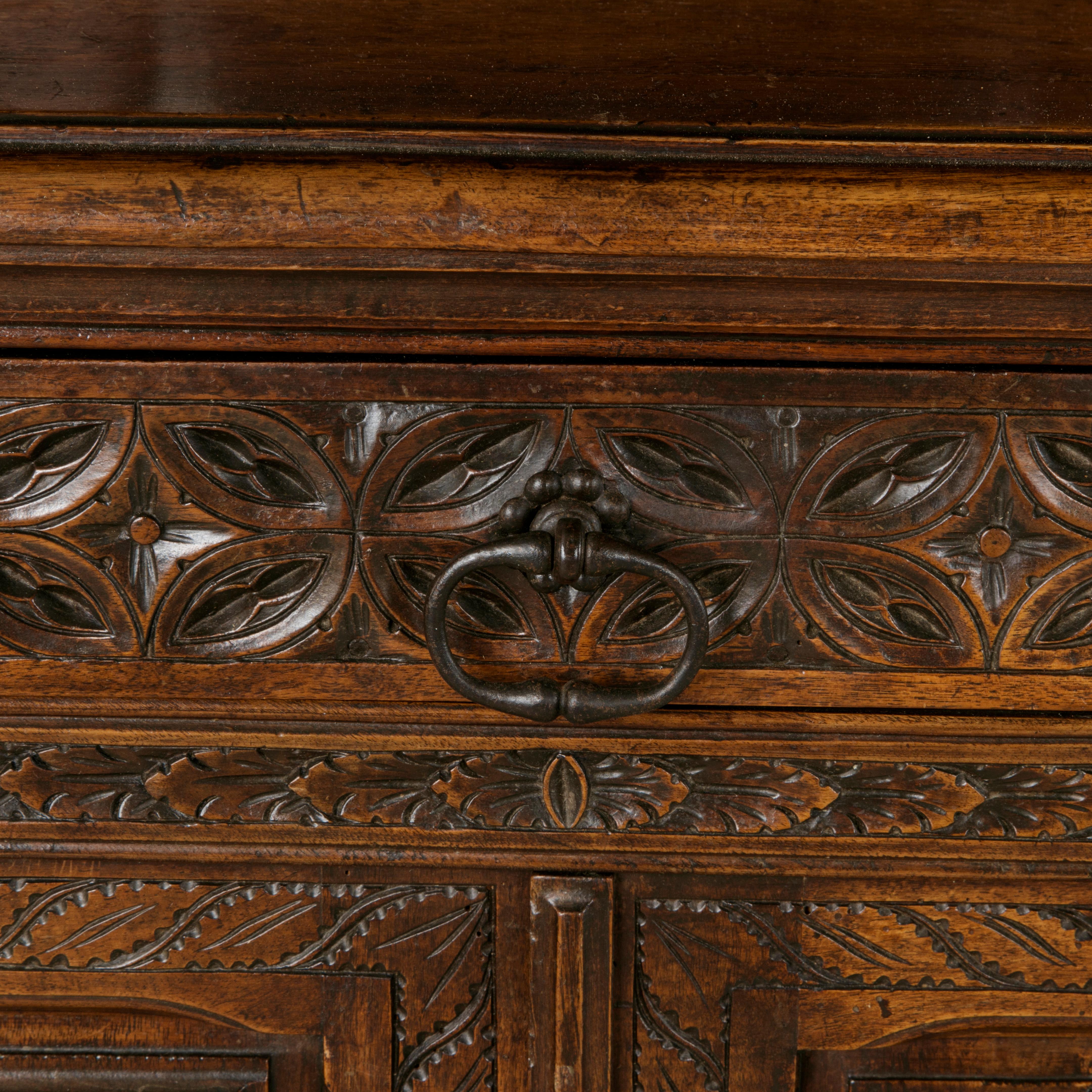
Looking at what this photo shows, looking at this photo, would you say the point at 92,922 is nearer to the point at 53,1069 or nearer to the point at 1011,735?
the point at 53,1069

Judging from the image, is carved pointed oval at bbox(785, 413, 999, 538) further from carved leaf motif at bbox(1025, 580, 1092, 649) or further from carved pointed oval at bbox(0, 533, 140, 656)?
carved pointed oval at bbox(0, 533, 140, 656)

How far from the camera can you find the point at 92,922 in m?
0.46

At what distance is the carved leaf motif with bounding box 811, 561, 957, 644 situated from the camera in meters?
0.41

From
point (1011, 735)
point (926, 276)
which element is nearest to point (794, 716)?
point (1011, 735)

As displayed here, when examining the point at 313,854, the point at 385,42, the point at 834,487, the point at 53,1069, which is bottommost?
the point at 53,1069

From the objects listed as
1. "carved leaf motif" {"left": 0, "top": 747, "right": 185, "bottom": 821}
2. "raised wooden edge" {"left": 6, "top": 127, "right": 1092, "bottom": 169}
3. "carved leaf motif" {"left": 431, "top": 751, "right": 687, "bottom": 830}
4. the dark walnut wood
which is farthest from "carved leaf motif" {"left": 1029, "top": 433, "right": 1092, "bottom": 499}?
"carved leaf motif" {"left": 0, "top": 747, "right": 185, "bottom": 821}

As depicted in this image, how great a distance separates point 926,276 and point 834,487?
0.10 m

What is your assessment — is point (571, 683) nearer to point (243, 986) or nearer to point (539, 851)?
point (539, 851)

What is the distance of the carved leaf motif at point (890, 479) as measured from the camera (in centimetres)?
40

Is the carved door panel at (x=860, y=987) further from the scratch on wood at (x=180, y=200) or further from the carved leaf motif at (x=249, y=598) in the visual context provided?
the scratch on wood at (x=180, y=200)

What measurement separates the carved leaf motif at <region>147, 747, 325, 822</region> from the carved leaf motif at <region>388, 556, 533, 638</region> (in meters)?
0.10

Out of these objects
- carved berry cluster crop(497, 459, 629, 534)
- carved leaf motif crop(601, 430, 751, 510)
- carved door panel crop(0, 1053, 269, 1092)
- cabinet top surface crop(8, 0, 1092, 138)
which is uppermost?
cabinet top surface crop(8, 0, 1092, 138)

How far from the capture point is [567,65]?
1.04 ft

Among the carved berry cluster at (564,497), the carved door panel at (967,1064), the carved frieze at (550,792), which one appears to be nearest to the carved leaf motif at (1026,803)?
the carved frieze at (550,792)
